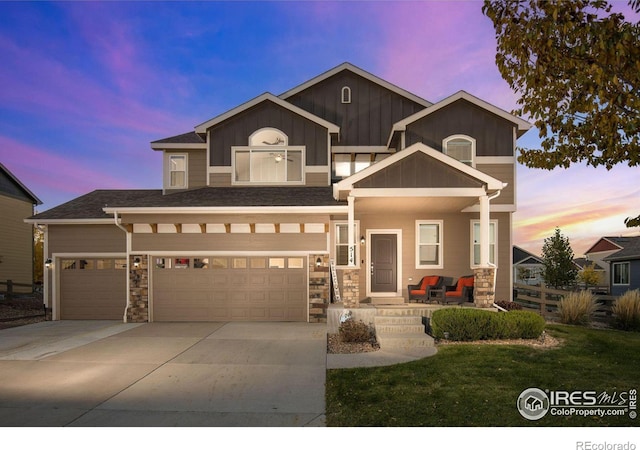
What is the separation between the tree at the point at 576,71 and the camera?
5148 millimetres

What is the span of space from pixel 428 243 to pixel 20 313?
1661 centimetres

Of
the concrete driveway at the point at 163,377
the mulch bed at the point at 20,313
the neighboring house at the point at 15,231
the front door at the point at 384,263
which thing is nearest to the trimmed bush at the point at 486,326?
the concrete driveway at the point at 163,377

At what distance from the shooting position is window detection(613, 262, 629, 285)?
25844 millimetres

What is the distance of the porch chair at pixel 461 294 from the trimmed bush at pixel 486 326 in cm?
213

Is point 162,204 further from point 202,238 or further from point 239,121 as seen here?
point 239,121

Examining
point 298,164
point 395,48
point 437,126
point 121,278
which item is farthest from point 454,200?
point 121,278

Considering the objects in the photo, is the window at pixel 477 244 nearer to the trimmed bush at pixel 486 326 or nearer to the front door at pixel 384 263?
the front door at pixel 384 263

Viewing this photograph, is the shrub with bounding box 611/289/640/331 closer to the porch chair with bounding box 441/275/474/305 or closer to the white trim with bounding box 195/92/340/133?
the porch chair with bounding box 441/275/474/305

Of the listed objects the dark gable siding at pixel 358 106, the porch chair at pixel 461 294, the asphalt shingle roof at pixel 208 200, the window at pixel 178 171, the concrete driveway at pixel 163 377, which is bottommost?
the concrete driveway at pixel 163 377

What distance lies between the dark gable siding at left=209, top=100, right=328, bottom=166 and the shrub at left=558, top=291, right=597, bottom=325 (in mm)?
9480

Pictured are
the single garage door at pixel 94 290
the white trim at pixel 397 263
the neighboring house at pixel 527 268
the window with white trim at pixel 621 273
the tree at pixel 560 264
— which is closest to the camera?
the single garage door at pixel 94 290

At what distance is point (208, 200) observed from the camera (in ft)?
41.5

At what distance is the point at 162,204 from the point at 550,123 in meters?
11.0

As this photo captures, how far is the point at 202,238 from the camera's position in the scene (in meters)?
12.5
